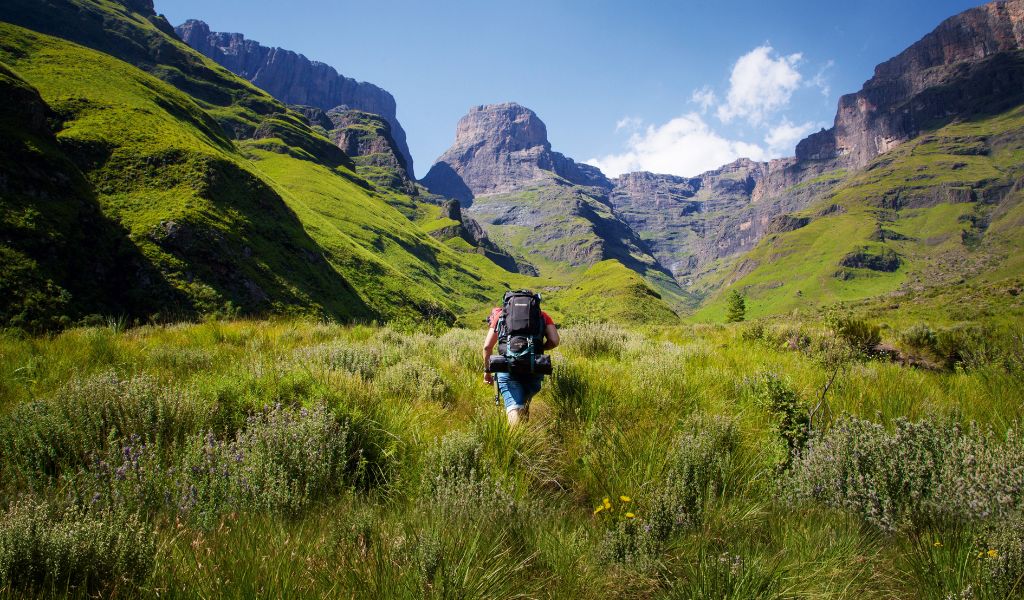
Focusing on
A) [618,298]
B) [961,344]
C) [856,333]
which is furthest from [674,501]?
[618,298]

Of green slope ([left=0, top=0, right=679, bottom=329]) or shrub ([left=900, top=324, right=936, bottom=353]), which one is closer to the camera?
shrub ([left=900, top=324, right=936, bottom=353])

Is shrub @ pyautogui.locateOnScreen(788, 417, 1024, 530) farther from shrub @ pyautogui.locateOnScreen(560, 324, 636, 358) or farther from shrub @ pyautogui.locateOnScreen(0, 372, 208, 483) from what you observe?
shrub @ pyautogui.locateOnScreen(560, 324, 636, 358)

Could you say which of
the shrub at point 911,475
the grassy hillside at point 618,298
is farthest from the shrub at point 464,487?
the grassy hillside at point 618,298

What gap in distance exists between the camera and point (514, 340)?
5078 mm

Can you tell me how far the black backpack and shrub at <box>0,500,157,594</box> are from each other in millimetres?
Answer: 3530

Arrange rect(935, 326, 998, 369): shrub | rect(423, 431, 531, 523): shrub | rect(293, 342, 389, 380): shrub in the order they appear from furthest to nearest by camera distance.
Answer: rect(935, 326, 998, 369): shrub
rect(293, 342, 389, 380): shrub
rect(423, 431, 531, 523): shrub

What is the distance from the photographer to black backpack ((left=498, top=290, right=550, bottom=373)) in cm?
493

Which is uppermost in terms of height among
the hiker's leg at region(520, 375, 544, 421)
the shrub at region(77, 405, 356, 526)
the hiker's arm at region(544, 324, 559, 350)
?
the hiker's arm at region(544, 324, 559, 350)

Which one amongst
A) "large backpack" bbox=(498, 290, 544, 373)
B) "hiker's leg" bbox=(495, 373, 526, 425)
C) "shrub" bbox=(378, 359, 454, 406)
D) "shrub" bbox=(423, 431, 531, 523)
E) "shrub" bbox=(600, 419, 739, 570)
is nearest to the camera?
"shrub" bbox=(600, 419, 739, 570)

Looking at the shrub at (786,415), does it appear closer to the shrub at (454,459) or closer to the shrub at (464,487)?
the shrub at (464,487)

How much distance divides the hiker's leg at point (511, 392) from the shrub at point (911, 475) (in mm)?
2680

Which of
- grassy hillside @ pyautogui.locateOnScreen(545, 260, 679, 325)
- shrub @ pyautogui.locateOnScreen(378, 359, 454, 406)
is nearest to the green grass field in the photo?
shrub @ pyautogui.locateOnScreen(378, 359, 454, 406)

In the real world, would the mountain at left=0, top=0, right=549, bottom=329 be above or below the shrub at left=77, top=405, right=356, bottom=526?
above

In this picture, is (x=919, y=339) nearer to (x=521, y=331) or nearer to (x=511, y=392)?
(x=521, y=331)
